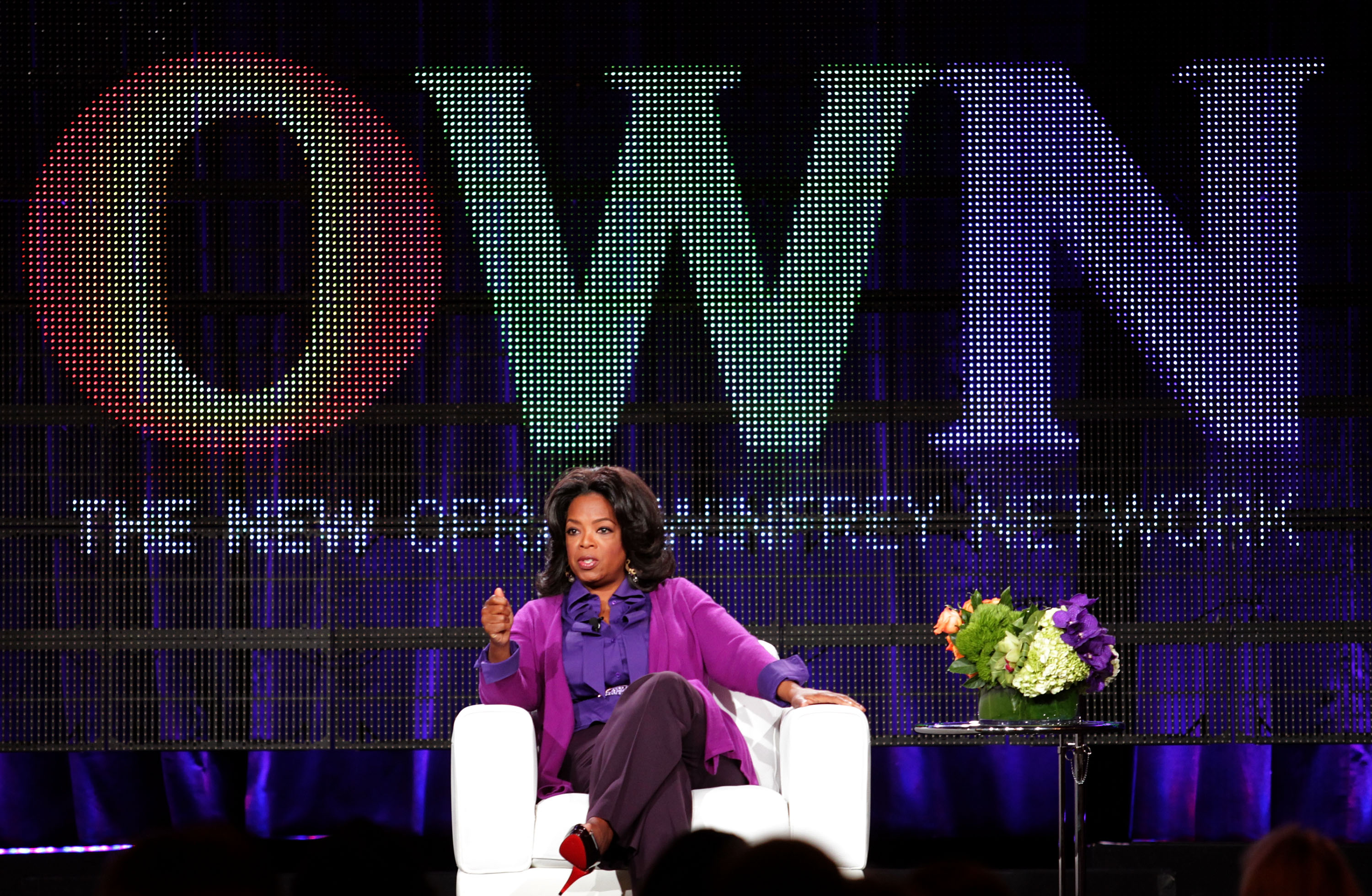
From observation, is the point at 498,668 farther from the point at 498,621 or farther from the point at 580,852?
the point at 580,852

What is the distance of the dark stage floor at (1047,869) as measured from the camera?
4695 millimetres

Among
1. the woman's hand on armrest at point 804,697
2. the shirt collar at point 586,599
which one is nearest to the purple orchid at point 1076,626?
the woman's hand on armrest at point 804,697

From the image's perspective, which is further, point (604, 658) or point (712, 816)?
point (604, 658)

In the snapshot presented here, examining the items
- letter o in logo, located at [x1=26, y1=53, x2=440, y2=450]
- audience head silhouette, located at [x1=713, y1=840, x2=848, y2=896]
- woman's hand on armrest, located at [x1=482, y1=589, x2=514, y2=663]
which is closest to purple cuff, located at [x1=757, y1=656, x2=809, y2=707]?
woman's hand on armrest, located at [x1=482, y1=589, x2=514, y2=663]

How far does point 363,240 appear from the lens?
15.6ft

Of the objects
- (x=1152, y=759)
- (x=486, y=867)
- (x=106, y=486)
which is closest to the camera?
(x=486, y=867)

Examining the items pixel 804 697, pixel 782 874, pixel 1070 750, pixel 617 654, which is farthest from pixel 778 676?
pixel 782 874

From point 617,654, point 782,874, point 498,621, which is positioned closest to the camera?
point 782,874

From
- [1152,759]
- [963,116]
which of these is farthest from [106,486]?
[1152,759]

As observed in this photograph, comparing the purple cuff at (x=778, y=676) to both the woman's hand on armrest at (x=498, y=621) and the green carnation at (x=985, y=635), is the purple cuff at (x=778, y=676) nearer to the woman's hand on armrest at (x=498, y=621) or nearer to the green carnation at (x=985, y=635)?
the green carnation at (x=985, y=635)

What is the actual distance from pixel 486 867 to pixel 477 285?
213cm

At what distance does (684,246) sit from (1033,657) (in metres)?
1.88

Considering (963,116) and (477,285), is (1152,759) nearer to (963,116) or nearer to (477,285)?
(963,116)

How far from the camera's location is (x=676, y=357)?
4.77 m
